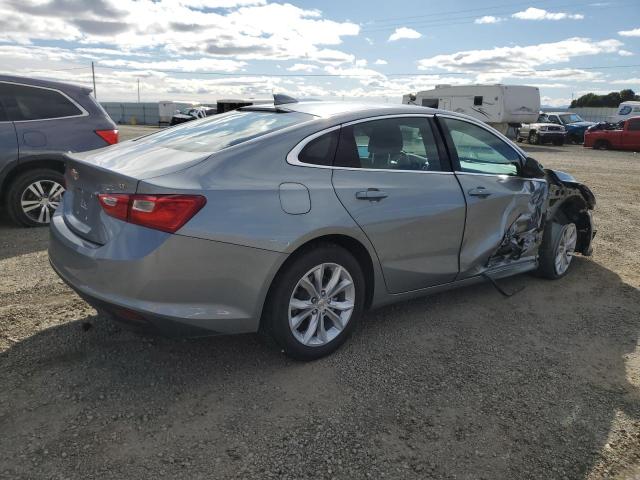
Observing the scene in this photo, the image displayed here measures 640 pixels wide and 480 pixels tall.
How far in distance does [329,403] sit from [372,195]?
1.27 m

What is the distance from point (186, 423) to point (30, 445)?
0.70 meters

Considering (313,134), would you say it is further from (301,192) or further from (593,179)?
(593,179)

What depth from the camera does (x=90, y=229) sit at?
290cm

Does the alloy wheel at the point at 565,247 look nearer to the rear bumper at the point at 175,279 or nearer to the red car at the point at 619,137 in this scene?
the rear bumper at the point at 175,279

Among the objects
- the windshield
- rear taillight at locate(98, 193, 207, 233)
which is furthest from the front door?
the windshield

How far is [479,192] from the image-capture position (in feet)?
13.0

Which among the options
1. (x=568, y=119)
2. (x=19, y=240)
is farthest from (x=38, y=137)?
(x=568, y=119)

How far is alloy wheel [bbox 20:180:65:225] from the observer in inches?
238

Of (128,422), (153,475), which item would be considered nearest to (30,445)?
(128,422)

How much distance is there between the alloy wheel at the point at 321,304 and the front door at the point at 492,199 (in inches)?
44.0

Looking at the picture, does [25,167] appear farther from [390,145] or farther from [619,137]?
[619,137]

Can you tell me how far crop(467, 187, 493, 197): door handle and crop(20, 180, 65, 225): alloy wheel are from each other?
4718 millimetres

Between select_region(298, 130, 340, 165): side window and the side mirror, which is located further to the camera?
the side mirror

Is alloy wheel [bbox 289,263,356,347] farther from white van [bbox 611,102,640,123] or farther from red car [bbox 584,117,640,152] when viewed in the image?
white van [bbox 611,102,640,123]
